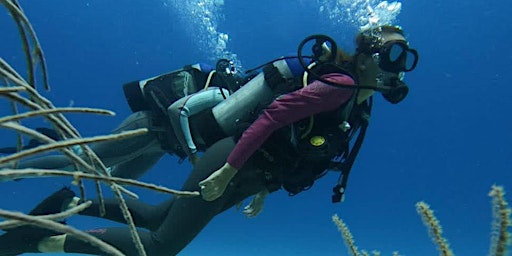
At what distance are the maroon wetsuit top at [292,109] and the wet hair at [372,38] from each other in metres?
0.45

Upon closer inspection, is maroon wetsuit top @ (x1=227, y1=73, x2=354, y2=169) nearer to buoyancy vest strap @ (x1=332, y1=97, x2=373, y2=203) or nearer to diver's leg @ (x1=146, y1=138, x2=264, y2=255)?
diver's leg @ (x1=146, y1=138, x2=264, y2=255)

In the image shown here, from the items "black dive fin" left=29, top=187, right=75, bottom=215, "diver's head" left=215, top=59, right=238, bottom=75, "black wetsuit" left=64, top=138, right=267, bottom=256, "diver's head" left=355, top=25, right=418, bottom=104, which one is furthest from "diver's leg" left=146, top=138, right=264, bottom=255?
"diver's head" left=355, top=25, right=418, bottom=104

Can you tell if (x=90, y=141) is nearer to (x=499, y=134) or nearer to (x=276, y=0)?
(x=276, y=0)

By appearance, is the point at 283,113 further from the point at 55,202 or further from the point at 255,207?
the point at 55,202

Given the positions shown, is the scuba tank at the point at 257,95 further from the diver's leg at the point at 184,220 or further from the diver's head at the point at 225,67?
the diver's head at the point at 225,67

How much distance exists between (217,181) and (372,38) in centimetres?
177

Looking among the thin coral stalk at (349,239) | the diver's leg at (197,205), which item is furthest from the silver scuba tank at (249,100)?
the thin coral stalk at (349,239)

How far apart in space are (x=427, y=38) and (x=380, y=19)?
1489 inches

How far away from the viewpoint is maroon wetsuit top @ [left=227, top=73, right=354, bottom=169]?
3.20 m

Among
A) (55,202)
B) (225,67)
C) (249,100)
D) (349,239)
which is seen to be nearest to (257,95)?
(249,100)

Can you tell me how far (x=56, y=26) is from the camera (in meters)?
36.5

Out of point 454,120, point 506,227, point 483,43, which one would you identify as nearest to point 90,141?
point 506,227

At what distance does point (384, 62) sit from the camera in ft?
11.5

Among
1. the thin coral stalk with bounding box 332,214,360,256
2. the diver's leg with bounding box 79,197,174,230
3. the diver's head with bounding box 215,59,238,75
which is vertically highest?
the diver's head with bounding box 215,59,238,75
